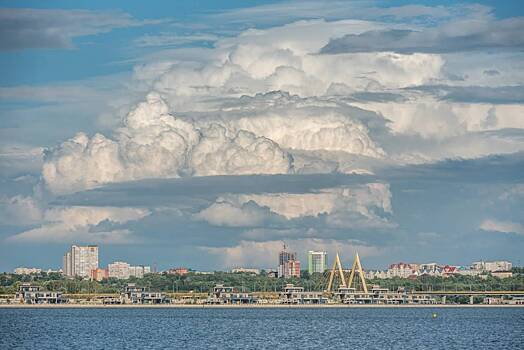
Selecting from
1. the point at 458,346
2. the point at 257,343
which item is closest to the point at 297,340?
the point at 257,343

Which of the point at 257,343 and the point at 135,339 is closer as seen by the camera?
the point at 257,343

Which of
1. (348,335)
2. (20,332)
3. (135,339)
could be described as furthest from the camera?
(20,332)

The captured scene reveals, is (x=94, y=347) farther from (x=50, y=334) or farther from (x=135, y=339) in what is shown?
(x=50, y=334)

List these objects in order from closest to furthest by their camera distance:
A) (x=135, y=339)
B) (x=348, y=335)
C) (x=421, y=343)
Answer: (x=421, y=343) → (x=135, y=339) → (x=348, y=335)

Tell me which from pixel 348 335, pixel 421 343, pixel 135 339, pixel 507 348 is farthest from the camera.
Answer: pixel 348 335

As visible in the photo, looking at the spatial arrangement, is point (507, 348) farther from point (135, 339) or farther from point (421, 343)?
point (135, 339)

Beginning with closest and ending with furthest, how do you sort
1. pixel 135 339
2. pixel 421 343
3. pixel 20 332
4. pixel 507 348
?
pixel 507 348, pixel 421 343, pixel 135 339, pixel 20 332

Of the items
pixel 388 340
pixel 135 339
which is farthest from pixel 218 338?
pixel 388 340

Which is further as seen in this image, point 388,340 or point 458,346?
point 388,340
